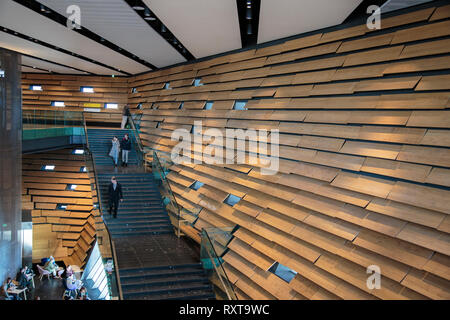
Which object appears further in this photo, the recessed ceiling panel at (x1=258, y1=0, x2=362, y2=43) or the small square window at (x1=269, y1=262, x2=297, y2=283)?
the small square window at (x1=269, y1=262, x2=297, y2=283)

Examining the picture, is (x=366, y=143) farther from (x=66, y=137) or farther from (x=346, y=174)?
(x=66, y=137)

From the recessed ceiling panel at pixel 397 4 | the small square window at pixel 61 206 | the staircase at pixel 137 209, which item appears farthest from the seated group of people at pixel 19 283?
the recessed ceiling panel at pixel 397 4

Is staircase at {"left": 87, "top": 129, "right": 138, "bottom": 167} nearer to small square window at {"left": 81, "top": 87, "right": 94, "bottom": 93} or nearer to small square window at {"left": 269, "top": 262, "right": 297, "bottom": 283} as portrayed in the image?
small square window at {"left": 81, "top": 87, "right": 94, "bottom": 93}

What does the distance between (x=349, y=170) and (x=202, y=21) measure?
4.25 m

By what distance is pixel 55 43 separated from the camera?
10617 mm

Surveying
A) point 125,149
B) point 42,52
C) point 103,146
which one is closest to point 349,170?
point 125,149

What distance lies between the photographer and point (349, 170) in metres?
5.30

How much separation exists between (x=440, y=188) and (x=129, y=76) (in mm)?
15925

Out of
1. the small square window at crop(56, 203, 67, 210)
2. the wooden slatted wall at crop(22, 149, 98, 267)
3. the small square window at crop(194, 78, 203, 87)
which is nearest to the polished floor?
the small square window at crop(194, 78, 203, 87)

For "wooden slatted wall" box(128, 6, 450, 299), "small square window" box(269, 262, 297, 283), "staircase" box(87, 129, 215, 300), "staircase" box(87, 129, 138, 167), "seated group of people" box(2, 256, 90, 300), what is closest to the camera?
"wooden slatted wall" box(128, 6, 450, 299)

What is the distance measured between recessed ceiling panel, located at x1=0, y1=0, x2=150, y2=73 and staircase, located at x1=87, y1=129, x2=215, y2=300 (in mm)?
3375

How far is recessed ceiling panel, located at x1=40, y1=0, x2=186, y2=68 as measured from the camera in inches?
270

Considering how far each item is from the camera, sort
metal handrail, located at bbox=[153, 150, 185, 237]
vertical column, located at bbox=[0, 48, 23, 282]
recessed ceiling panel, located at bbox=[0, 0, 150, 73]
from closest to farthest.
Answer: recessed ceiling panel, located at bbox=[0, 0, 150, 73], metal handrail, located at bbox=[153, 150, 185, 237], vertical column, located at bbox=[0, 48, 23, 282]
